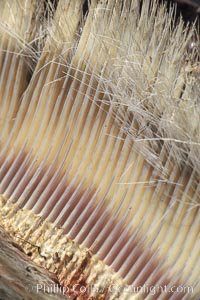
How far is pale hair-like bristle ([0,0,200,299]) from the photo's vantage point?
166cm

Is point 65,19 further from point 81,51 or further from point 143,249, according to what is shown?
point 143,249

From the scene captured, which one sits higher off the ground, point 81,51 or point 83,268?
point 81,51

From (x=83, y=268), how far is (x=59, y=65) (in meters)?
0.58

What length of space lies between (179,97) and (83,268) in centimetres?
52

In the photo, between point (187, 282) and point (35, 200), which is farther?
point (35, 200)

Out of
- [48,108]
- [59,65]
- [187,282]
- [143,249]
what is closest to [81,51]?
[59,65]

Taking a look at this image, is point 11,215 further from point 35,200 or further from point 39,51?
point 39,51

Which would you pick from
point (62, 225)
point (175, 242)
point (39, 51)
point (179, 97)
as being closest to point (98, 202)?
point (62, 225)

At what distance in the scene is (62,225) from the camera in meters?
1.70

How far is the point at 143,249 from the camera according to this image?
1.67 meters

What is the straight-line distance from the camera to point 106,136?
1756 millimetres

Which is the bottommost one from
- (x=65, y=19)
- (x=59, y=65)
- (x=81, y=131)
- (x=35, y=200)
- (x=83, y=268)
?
(x=83, y=268)

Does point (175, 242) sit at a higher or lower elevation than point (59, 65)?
lower

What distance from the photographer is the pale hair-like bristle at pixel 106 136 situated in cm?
166
